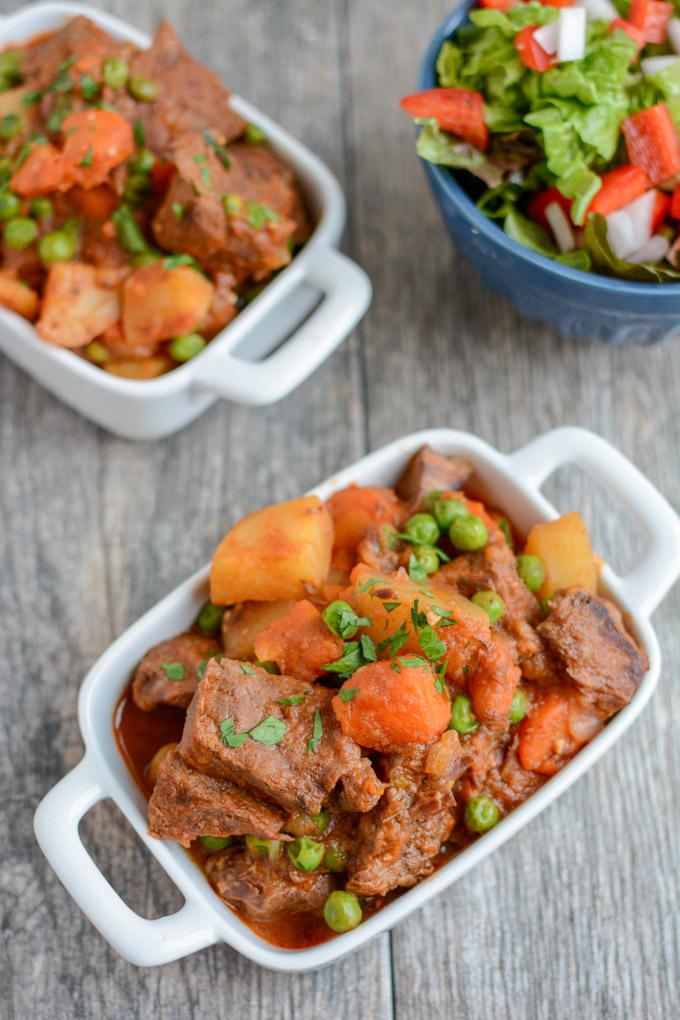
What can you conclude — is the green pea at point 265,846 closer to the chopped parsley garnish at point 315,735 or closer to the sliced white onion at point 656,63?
the chopped parsley garnish at point 315,735

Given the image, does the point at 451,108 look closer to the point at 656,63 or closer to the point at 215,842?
the point at 656,63

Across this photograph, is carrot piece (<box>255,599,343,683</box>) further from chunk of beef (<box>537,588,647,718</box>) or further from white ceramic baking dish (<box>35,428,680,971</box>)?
chunk of beef (<box>537,588,647,718</box>)

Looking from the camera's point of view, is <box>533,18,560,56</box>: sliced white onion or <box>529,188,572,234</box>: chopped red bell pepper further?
<box>529,188,572,234</box>: chopped red bell pepper

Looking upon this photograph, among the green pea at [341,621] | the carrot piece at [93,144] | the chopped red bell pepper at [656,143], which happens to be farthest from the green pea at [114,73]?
the green pea at [341,621]

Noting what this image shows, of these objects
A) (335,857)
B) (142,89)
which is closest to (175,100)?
(142,89)

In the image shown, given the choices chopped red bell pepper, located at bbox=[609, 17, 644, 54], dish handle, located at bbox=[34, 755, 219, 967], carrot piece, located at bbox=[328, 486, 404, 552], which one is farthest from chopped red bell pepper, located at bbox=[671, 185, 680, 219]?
dish handle, located at bbox=[34, 755, 219, 967]
